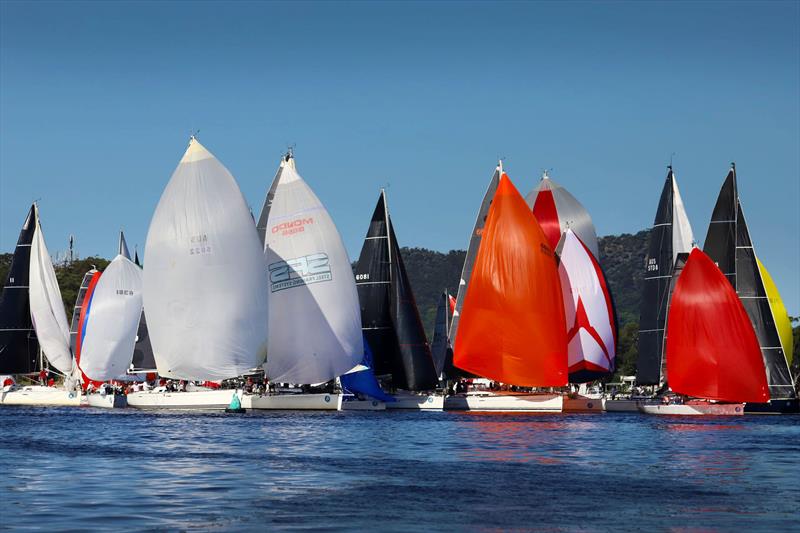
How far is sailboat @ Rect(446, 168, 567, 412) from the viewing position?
6781 centimetres

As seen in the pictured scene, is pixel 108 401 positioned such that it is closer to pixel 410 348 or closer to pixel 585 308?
pixel 410 348

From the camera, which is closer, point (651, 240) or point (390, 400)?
point (390, 400)

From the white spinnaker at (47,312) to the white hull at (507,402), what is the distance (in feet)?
99.9

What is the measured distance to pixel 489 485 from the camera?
1321 inches

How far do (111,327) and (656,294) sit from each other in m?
34.9

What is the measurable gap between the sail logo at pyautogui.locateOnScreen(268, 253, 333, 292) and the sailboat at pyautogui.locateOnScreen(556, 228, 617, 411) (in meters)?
15.3

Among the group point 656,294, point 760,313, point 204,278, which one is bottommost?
point 204,278

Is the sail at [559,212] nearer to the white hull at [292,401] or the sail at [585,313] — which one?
the sail at [585,313]

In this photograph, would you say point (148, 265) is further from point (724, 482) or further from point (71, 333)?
point (724, 482)

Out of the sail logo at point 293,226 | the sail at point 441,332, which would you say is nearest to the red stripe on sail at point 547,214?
the sail at point 441,332

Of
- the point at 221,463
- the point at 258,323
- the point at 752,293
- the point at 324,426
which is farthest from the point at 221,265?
the point at 752,293

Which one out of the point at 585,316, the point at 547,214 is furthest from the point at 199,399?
the point at 547,214

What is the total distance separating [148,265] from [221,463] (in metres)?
29.8

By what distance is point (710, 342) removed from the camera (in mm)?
64438
